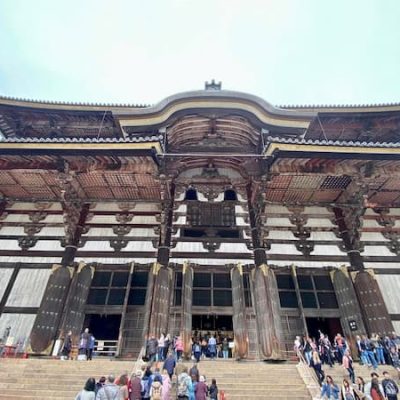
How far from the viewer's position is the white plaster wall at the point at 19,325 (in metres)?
11.0

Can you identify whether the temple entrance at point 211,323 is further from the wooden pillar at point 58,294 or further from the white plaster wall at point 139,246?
the wooden pillar at point 58,294

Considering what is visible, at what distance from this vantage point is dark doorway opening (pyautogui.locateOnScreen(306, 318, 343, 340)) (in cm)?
1513

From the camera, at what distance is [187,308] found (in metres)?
11.2

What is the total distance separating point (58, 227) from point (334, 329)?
14711 mm

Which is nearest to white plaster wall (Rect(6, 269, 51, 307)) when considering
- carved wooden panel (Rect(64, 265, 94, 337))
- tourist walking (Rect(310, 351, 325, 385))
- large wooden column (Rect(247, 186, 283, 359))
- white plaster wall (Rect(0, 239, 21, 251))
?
white plaster wall (Rect(0, 239, 21, 251))

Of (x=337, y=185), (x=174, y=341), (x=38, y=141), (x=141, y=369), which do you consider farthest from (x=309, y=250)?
(x=38, y=141)

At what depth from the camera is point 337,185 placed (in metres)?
13.4

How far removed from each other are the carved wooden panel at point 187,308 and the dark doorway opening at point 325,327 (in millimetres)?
7585

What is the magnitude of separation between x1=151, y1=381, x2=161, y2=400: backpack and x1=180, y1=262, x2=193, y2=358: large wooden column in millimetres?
4634

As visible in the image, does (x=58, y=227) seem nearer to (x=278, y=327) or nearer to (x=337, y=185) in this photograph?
(x=278, y=327)

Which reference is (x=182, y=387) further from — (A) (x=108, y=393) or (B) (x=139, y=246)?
(B) (x=139, y=246)

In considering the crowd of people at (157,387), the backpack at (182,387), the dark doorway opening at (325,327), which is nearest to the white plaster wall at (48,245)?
the crowd of people at (157,387)

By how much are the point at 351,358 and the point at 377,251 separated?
5.85 m

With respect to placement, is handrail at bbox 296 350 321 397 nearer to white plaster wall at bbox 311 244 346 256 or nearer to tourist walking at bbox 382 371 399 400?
tourist walking at bbox 382 371 399 400
